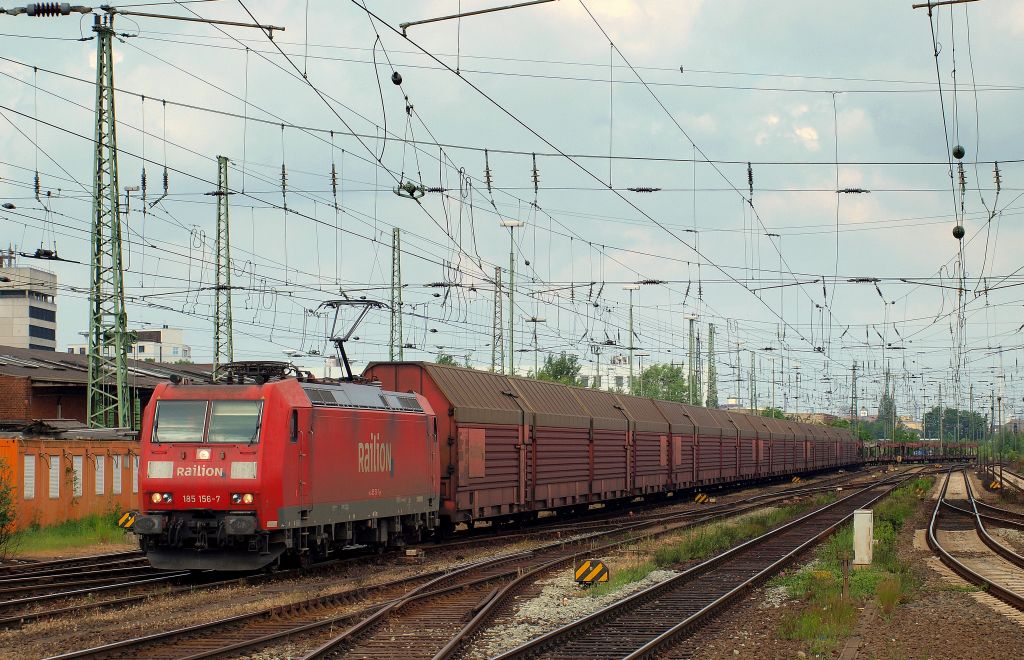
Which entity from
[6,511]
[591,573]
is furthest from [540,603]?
[6,511]

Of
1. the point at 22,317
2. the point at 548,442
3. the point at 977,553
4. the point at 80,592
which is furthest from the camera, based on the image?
the point at 22,317

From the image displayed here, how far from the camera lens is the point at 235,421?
1975 cm

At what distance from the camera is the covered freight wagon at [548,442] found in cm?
2755

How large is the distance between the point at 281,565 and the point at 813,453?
216ft

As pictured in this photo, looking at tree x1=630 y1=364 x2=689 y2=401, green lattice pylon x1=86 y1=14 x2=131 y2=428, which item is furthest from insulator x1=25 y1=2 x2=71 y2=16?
tree x1=630 y1=364 x2=689 y2=401

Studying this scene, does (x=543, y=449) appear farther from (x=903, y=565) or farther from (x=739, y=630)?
(x=739, y=630)

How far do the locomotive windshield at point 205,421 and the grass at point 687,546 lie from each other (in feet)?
21.0

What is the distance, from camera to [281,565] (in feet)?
71.9

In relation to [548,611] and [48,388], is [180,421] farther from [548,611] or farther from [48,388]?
[48,388]

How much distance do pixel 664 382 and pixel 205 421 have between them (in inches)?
5289

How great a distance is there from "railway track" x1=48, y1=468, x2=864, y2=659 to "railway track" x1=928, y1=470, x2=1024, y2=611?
8293 mm

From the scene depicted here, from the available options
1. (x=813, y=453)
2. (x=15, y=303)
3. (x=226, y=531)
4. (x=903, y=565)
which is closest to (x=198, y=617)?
(x=226, y=531)

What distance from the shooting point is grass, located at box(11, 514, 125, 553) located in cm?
2613

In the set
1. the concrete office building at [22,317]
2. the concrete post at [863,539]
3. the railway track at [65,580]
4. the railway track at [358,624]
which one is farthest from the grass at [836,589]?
the concrete office building at [22,317]
